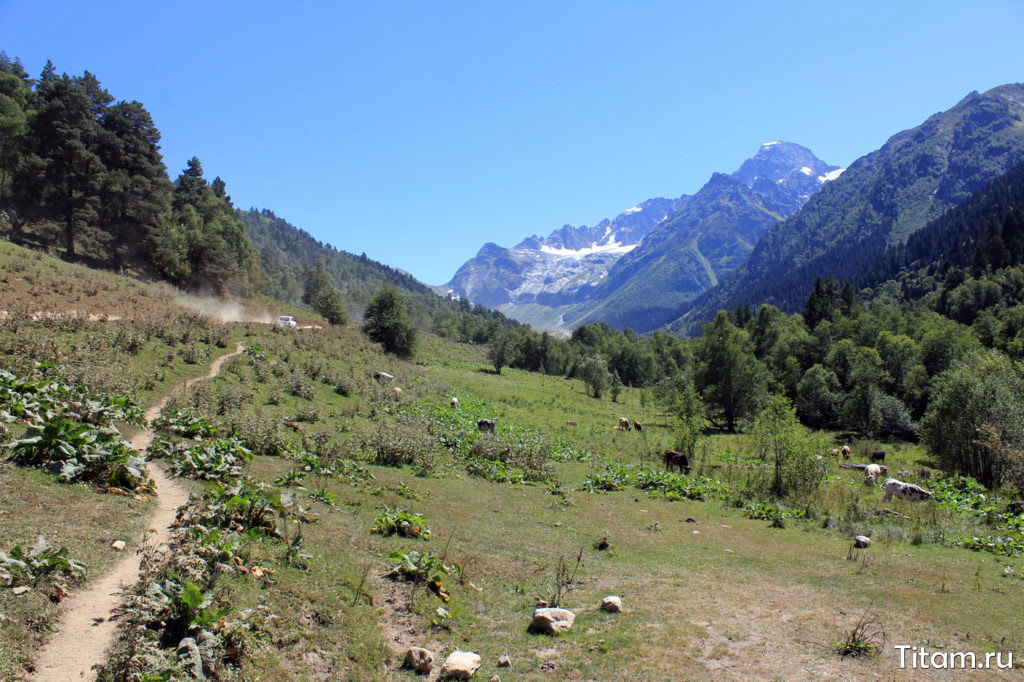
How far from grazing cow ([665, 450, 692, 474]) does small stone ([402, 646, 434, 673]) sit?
27.7m

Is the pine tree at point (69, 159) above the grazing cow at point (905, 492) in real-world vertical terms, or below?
above

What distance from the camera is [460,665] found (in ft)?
25.6

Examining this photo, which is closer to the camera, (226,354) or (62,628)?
(62,628)

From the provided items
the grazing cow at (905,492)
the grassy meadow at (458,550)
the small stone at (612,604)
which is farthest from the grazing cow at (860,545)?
the small stone at (612,604)

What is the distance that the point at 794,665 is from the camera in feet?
27.8

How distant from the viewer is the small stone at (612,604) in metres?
10.5

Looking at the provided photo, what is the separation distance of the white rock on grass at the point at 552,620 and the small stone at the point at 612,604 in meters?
0.99

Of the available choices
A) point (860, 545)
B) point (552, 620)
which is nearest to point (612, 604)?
point (552, 620)

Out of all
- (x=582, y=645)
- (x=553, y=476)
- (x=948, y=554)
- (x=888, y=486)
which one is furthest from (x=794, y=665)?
(x=888, y=486)

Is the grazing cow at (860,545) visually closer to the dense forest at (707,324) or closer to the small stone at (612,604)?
Answer: the small stone at (612,604)

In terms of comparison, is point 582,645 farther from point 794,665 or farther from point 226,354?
point 226,354

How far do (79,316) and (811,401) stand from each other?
74.8 m

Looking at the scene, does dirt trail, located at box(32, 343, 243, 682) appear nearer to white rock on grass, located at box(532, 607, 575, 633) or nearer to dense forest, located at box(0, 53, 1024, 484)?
white rock on grass, located at box(532, 607, 575, 633)

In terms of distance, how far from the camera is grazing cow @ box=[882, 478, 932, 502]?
2561 cm
